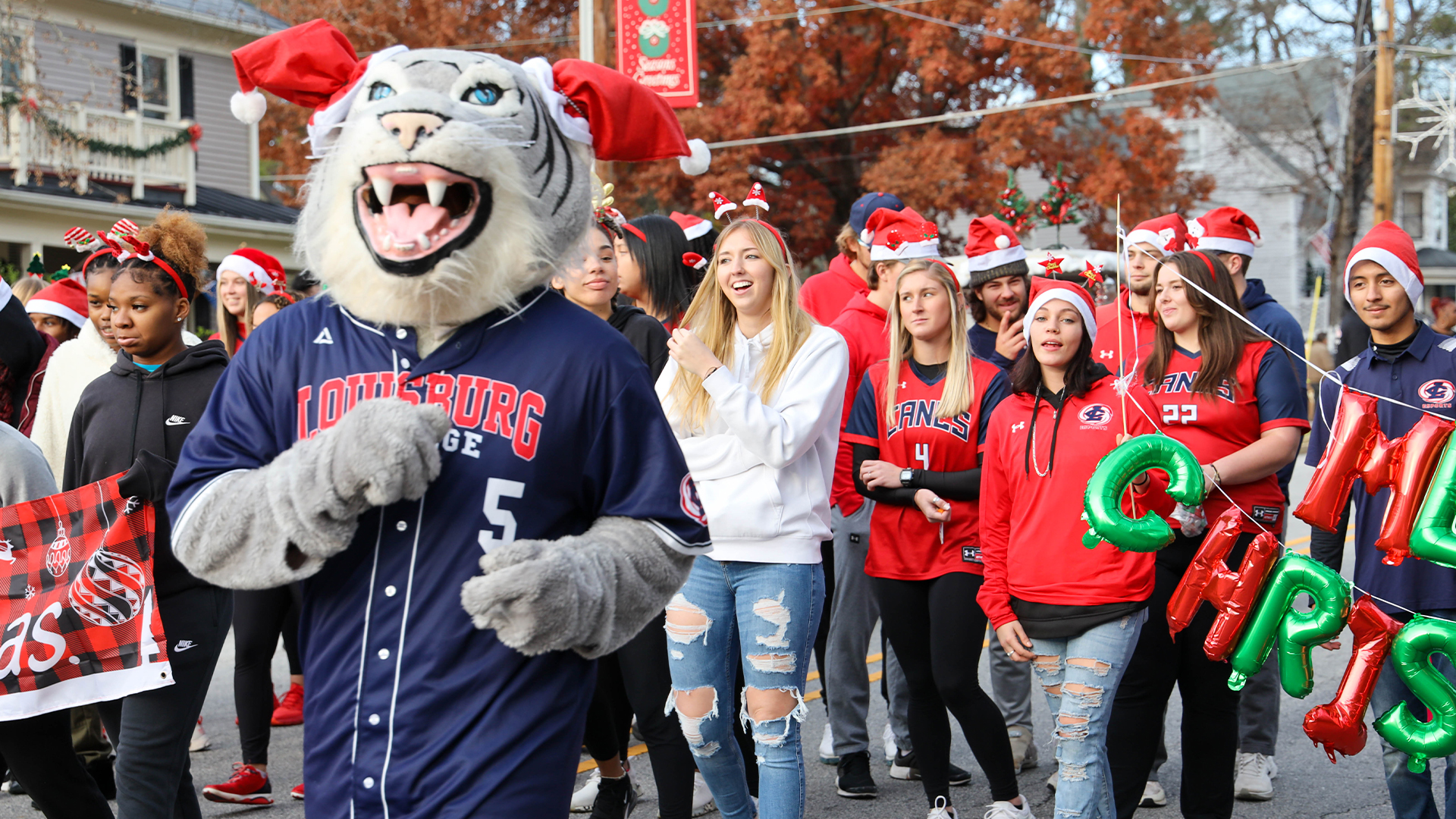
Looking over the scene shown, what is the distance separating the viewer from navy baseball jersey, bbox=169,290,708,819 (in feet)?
7.81

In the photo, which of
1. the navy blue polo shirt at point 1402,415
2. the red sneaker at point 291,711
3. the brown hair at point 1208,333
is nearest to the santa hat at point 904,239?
the brown hair at point 1208,333

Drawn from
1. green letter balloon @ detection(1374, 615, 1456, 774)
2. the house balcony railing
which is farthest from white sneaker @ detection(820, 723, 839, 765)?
the house balcony railing

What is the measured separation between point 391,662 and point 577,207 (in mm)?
963

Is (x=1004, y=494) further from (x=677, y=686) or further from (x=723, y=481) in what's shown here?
(x=677, y=686)

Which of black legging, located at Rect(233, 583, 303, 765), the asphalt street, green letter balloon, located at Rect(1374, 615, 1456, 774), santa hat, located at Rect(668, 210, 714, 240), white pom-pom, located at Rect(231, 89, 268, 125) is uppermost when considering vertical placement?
white pom-pom, located at Rect(231, 89, 268, 125)

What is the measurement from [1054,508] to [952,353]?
3.05 feet

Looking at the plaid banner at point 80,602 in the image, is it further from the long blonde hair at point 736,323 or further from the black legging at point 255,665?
the long blonde hair at point 736,323

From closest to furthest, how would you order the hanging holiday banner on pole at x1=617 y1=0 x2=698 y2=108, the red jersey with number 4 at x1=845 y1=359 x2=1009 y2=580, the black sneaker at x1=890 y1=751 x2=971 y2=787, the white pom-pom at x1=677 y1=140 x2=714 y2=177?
the white pom-pom at x1=677 y1=140 x2=714 y2=177 < the red jersey with number 4 at x1=845 y1=359 x2=1009 y2=580 < the black sneaker at x1=890 y1=751 x2=971 y2=787 < the hanging holiday banner on pole at x1=617 y1=0 x2=698 y2=108

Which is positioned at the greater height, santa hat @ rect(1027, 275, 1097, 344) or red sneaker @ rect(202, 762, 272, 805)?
santa hat @ rect(1027, 275, 1097, 344)

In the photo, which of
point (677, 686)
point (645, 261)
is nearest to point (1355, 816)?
point (677, 686)

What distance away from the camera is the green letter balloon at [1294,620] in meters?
3.78

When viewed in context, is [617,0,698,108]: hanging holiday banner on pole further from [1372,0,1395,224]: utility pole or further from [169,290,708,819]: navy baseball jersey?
[1372,0,1395,224]: utility pole

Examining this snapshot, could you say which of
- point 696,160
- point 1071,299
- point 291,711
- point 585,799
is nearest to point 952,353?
point 1071,299

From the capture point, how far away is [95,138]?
1808 cm
